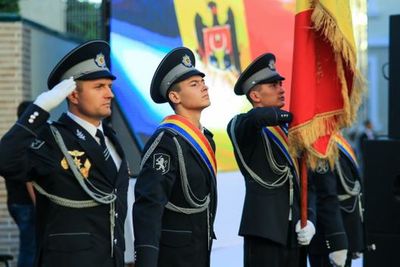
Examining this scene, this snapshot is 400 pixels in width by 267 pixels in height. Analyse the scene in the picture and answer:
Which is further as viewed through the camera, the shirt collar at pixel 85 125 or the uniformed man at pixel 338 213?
the uniformed man at pixel 338 213

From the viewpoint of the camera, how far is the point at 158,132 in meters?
4.57

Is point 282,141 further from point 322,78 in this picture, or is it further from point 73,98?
point 73,98

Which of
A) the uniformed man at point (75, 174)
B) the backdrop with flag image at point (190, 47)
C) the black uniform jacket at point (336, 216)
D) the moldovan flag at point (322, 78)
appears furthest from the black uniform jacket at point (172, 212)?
the backdrop with flag image at point (190, 47)

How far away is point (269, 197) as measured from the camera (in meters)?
5.08

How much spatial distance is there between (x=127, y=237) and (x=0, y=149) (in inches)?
54.6

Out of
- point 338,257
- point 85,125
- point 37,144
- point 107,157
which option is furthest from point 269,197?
point 37,144

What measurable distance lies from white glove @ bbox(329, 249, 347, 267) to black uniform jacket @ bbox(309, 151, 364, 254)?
24mm

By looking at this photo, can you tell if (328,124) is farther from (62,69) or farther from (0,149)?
(0,149)

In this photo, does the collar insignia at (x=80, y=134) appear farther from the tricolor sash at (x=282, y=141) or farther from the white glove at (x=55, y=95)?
the tricolor sash at (x=282, y=141)

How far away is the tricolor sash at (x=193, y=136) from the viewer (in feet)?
14.9

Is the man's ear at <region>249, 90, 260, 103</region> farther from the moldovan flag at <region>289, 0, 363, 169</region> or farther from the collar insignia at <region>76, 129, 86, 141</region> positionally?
the collar insignia at <region>76, 129, 86, 141</region>

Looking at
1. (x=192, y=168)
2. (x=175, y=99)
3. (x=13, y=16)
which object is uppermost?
(x=13, y=16)

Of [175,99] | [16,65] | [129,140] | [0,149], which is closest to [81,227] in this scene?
[0,149]

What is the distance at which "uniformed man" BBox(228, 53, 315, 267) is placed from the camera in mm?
5016
